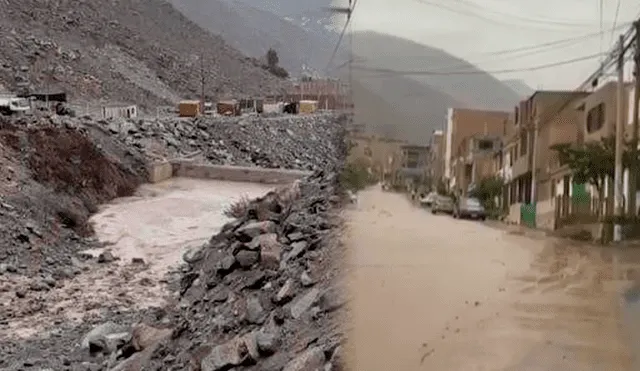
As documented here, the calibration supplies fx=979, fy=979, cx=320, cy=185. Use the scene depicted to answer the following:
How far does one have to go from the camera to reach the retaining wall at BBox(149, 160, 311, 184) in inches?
585

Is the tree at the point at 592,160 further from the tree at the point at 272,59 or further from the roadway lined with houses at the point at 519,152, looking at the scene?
the tree at the point at 272,59

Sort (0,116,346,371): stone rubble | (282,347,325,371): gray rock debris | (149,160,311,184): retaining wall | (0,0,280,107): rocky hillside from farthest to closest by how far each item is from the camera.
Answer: (0,0,280,107): rocky hillside
(149,160,311,184): retaining wall
(0,116,346,371): stone rubble
(282,347,325,371): gray rock debris

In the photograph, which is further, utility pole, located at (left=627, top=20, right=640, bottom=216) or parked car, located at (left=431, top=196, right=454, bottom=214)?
parked car, located at (left=431, top=196, right=454, bottom=214)

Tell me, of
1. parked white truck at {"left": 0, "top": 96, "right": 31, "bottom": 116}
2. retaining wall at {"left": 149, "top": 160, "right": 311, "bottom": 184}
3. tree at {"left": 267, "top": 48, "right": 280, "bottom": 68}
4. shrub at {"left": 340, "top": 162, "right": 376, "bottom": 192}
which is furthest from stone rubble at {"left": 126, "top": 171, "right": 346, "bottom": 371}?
tree at {"left": 267, "top": 48, "right": 280, "bottom": 68}

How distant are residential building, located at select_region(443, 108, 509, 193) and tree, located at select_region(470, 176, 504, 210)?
0.01 m

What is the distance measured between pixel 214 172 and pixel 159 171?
88 cm

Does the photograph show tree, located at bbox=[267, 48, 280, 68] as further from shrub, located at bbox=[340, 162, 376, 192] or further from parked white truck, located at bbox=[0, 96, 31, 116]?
shrub, located at bbox=[340, 162, 376, 192]

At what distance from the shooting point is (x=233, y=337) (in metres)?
3.70

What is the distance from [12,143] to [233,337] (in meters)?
10.8

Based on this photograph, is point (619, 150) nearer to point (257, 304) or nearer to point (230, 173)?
point (257, 304)

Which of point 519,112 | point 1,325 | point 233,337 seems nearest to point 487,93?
point 519,112

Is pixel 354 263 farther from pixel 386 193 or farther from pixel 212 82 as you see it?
pixel 212 82

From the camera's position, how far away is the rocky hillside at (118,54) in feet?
83.1

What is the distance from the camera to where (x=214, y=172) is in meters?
15.6
